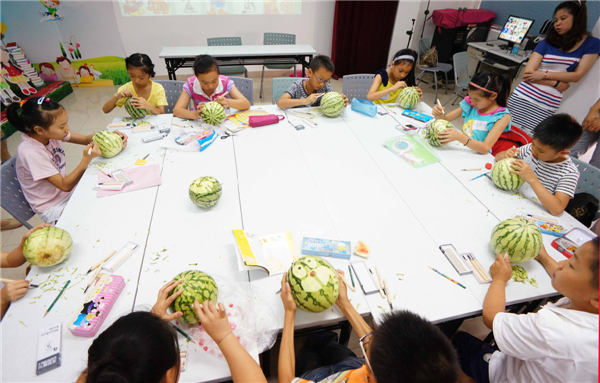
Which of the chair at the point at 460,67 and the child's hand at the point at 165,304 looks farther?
the chair at the point at 460,67

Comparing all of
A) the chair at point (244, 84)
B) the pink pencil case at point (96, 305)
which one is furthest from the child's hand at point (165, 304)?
the chair at point (244, 84)

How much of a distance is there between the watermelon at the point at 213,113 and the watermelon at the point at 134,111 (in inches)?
23.3

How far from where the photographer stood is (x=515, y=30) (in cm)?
507

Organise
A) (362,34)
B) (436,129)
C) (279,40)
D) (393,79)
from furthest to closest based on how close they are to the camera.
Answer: (362,34) → (279,40) → (393,79) → (436,129)

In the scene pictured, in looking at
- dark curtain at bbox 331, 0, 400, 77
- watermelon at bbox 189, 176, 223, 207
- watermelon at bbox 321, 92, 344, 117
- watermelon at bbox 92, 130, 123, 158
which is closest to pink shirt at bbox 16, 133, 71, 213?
watermelon at bbox 92, 130, 123, 158

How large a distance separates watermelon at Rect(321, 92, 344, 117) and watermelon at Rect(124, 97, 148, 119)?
5.69ft

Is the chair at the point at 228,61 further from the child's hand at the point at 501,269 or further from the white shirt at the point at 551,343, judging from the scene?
the white shirt at the point at 551,343

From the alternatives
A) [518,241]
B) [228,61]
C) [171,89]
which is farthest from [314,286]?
[228,61]

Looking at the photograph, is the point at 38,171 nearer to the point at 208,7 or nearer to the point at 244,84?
the point at 244,84

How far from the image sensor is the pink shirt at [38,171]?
1831 millimetres

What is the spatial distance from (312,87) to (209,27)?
175 inches

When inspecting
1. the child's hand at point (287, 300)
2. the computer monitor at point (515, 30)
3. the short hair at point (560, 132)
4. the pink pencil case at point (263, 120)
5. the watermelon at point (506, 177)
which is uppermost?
the computer monitor at point (515, 30)

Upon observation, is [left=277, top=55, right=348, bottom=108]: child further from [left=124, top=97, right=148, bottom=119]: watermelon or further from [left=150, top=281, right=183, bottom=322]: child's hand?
[left=150, top=281, right=183, bottom=322]: child's hand

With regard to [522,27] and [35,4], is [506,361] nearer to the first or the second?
[522,27]
